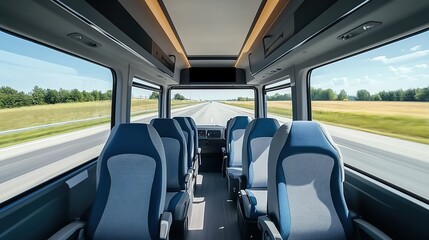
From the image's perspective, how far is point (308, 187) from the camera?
5.20 feet

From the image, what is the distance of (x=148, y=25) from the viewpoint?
2469 mm

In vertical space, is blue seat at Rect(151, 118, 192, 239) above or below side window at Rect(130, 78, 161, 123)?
below

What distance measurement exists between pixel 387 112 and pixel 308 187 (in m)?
0.91

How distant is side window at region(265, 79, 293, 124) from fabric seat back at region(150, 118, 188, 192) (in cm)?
149

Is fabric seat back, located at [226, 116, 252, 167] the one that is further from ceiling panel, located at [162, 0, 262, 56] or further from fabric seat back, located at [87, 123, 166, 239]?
fabric seat back, located at [87, 123, 166, 239]

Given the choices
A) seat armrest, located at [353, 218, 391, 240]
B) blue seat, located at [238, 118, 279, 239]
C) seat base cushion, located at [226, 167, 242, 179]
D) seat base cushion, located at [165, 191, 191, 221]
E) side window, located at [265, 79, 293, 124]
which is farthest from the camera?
side window, located at [265, 79, 293, 124]

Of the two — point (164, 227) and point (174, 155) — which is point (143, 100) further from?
point (164, 227)

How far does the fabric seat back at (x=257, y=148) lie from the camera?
271 cm

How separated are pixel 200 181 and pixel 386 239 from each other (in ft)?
12.1

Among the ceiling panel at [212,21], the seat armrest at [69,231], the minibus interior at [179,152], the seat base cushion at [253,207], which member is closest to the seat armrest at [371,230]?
the minibus interior at [179,152]

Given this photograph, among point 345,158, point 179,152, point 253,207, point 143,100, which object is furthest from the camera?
point 143,100

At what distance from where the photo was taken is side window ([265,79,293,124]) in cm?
368

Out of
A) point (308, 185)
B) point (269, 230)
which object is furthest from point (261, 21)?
point (269, 230)

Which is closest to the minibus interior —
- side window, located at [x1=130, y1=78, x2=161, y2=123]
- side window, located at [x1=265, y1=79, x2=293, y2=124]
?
side window, located at [x1=130, y1=78, x2=161, y2=123]
